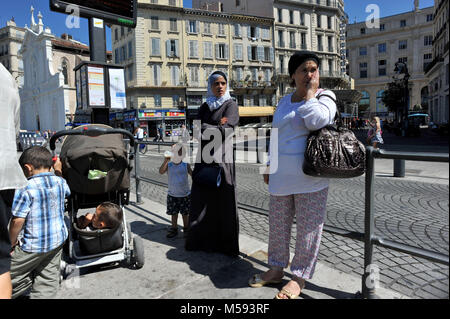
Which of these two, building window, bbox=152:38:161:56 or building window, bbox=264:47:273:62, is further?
building window, bbox=264:47:273:62

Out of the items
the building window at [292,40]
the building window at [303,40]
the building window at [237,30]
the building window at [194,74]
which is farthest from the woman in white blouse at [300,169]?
the building window at [303,40]

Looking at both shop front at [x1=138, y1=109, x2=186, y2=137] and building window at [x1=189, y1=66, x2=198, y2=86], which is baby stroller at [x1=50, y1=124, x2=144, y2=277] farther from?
building window at [x1=189, y1=66, x2=198, y2=86]

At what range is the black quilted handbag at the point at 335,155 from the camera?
1964 mm

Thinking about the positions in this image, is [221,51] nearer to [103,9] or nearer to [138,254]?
[103,9]

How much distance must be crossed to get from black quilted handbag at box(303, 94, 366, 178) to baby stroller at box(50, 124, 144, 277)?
5.75ft

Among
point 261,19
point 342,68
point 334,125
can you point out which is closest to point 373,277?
point 334,125

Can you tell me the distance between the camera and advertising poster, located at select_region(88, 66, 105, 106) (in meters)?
5.06

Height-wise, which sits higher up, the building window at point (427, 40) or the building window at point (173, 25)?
the building window at point (427, 40)

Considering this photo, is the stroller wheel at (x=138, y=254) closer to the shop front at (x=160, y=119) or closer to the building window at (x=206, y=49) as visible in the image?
the shop front at (x=160, y=119)

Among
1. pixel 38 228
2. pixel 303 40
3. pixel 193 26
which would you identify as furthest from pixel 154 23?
pixel 38 228

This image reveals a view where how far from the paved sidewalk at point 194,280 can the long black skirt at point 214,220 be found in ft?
0.35

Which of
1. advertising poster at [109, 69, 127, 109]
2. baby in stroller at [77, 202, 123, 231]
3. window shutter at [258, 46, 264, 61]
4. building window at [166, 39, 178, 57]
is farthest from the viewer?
window shutter at [258, 46, 264, 61]

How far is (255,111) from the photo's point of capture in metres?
45.9

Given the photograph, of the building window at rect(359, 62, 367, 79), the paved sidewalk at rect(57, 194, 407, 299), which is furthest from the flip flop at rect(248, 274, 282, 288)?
the building window at rect(359, 62, 367, 79)
